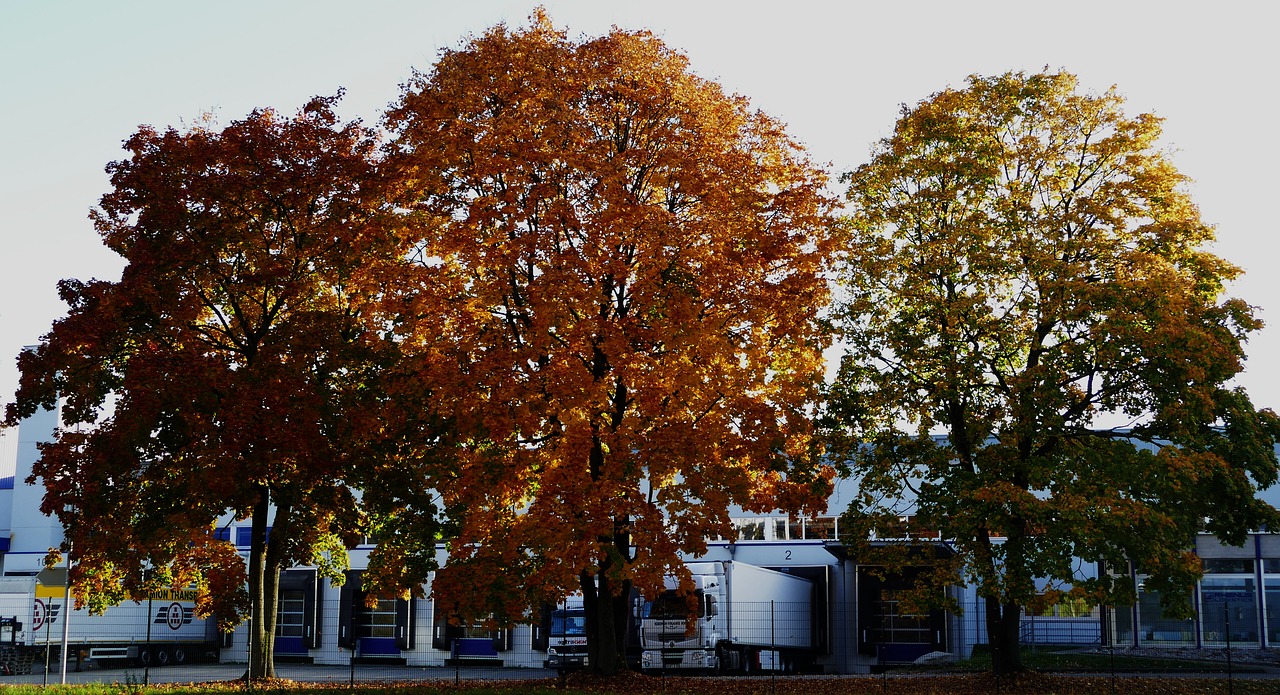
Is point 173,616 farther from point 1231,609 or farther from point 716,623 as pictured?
point 1231,609

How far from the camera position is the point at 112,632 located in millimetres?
40844

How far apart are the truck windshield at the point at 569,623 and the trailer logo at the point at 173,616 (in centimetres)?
1492

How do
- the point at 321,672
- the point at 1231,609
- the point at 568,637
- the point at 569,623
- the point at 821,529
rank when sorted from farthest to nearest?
the point at 821,529 → the point at 321,672 → the point at 569,623 → the point at 1231,609 → the point at 568,637

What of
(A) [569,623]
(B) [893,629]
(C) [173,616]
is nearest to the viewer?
(A) [569,623]

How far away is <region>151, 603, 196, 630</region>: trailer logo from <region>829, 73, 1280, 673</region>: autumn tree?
30.4 metres

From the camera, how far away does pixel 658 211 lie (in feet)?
74.2

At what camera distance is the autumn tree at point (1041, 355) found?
21.2 meters

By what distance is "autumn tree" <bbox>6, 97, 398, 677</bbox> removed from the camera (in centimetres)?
2267

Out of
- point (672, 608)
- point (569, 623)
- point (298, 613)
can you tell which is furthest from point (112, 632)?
point (672, 608)

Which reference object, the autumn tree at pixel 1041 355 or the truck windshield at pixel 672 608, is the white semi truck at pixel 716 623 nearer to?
the truck windshield at pixel 672 608

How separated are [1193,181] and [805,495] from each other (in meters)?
10.5

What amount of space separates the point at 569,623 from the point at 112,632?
16.8 m

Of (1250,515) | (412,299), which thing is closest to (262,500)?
(412,299)

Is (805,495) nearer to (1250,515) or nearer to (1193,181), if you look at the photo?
(1250,515)
